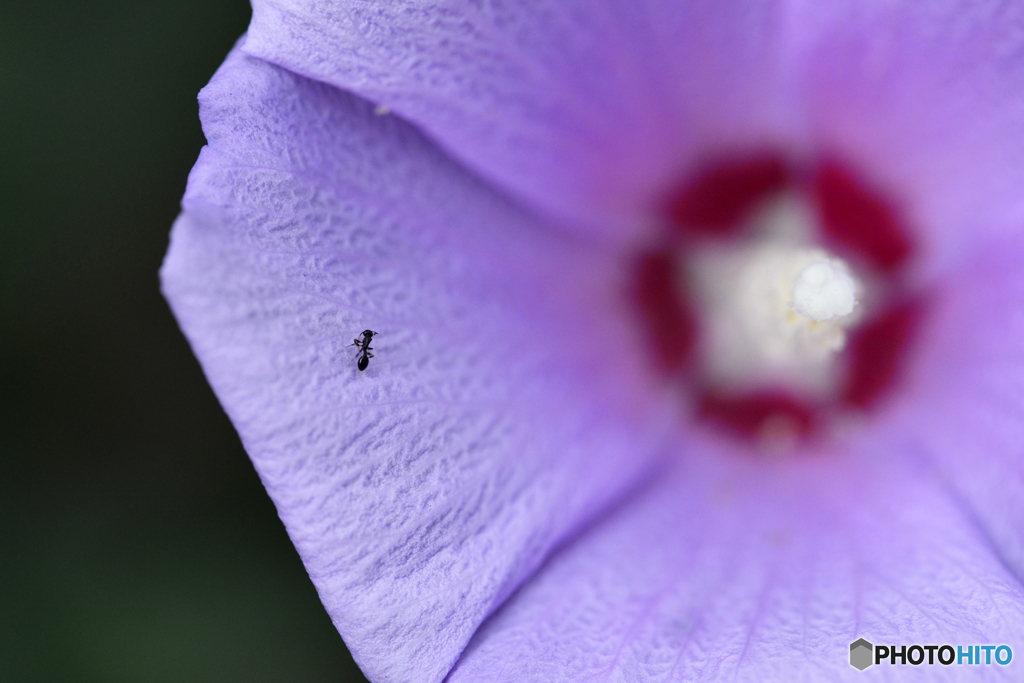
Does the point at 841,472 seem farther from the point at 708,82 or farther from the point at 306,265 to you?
the point at 306,265

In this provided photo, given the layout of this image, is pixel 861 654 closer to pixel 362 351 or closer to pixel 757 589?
pixel 757 589

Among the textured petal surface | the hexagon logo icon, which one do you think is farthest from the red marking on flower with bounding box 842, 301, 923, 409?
the hexagon logo icon

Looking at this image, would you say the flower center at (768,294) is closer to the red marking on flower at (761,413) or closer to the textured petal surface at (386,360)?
the red marking on flower at (761,413)

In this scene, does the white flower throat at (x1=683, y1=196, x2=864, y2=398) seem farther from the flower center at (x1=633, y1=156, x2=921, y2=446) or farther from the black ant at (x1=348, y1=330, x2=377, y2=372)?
the black ant at (x1=348, y1=330, x2=377, y2=372)

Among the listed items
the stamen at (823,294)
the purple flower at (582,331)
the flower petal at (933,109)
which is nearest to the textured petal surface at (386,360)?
the purple flower at (582,331)

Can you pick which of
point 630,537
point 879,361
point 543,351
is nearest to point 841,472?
point 879,361

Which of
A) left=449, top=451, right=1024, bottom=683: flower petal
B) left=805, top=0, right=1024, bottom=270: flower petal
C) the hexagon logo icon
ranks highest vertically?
left=805, top=0, right=1024, bottom=270: flower petal
